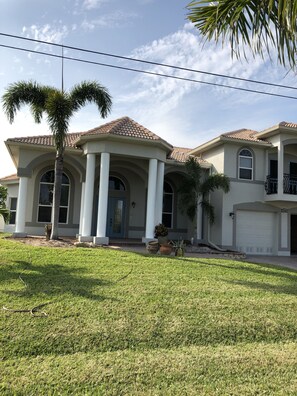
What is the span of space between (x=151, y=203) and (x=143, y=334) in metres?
10.7

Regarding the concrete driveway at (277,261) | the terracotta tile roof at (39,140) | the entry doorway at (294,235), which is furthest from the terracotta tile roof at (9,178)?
the entry doorway at (294,235)

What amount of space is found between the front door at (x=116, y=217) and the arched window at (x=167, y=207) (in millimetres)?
2585

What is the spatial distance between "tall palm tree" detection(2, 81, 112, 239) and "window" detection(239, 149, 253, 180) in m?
8.07

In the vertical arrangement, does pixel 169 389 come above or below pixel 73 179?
below

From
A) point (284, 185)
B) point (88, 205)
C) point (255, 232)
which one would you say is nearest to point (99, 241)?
point (88, 205)

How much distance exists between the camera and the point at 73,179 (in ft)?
64.0

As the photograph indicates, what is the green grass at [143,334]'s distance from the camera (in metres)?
4.00

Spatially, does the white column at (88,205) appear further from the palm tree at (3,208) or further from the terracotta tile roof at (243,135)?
the terracotta tile roof at (243,135)

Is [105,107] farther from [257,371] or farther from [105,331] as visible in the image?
[257,371]

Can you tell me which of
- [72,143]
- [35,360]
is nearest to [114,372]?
[35,360]

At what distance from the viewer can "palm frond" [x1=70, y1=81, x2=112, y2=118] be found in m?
15.0

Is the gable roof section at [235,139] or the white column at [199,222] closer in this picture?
the gable roof section at [235,139]

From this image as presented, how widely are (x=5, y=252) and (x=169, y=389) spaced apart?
846cm

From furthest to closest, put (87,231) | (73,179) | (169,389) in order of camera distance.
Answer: (73,179) < (87,231) < (169,389)
